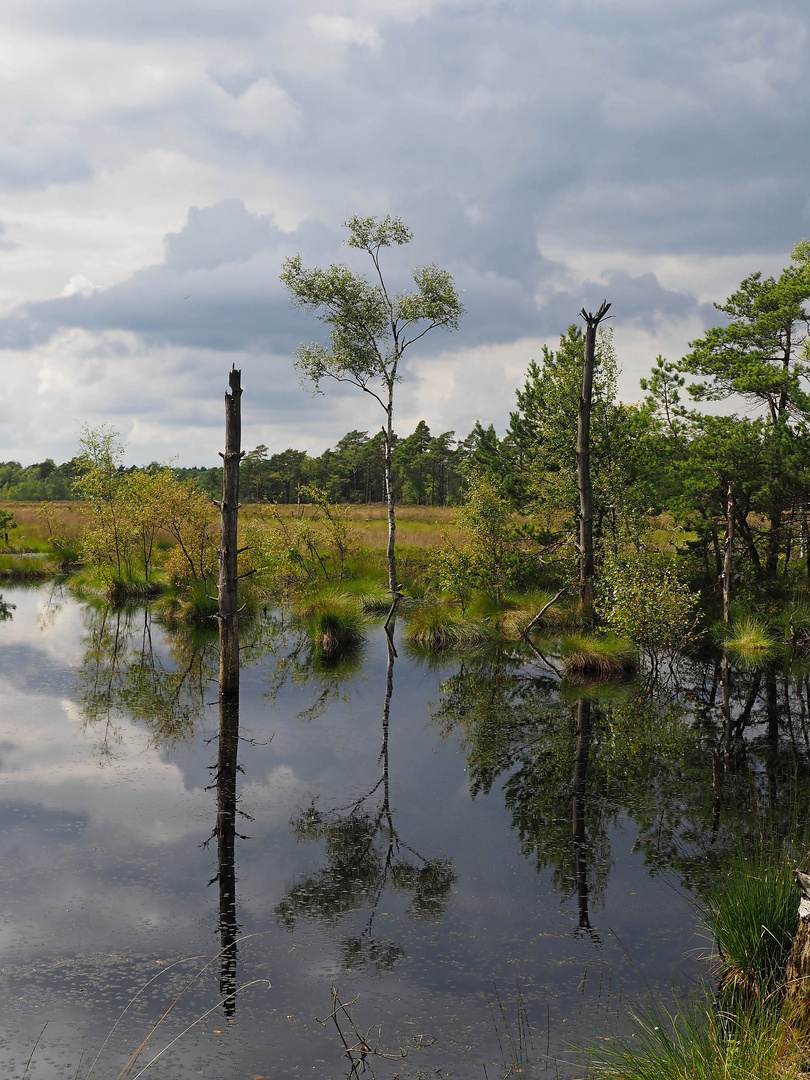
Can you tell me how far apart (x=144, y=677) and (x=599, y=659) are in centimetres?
1035

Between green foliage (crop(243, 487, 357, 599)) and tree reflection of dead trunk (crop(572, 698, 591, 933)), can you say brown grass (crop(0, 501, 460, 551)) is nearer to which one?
green foliage (crop(243, 487, 357, 599))

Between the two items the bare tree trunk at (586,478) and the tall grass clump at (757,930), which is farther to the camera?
the bare tree trunk at (586,478)

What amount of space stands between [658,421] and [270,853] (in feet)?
68.2

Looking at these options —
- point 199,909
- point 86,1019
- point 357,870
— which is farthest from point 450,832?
point 86,1019

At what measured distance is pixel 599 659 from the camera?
2112 cm

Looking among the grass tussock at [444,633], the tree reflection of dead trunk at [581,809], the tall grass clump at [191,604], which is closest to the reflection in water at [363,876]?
the tree reflection of dead trunk at [581,809]

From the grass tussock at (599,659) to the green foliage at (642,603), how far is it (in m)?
0.60

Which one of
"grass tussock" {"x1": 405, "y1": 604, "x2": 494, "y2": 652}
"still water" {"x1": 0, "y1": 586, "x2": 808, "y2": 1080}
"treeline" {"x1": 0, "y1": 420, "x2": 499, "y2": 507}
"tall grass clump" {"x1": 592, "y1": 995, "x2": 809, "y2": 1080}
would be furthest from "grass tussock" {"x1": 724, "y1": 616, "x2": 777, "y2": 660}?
"treeline" {"x1": 0, "y1": 420, "x2": 499, "y2": 507}

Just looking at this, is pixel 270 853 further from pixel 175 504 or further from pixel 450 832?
pixel 175 504

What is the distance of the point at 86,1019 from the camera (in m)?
6.78

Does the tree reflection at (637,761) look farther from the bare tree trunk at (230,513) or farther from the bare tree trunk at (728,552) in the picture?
the bare tree trunk at (230,513)

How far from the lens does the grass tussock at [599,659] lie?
69.1 feet

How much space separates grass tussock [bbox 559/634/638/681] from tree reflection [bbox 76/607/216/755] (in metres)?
8.36

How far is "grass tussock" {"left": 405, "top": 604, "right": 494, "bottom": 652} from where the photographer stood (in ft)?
83.6
